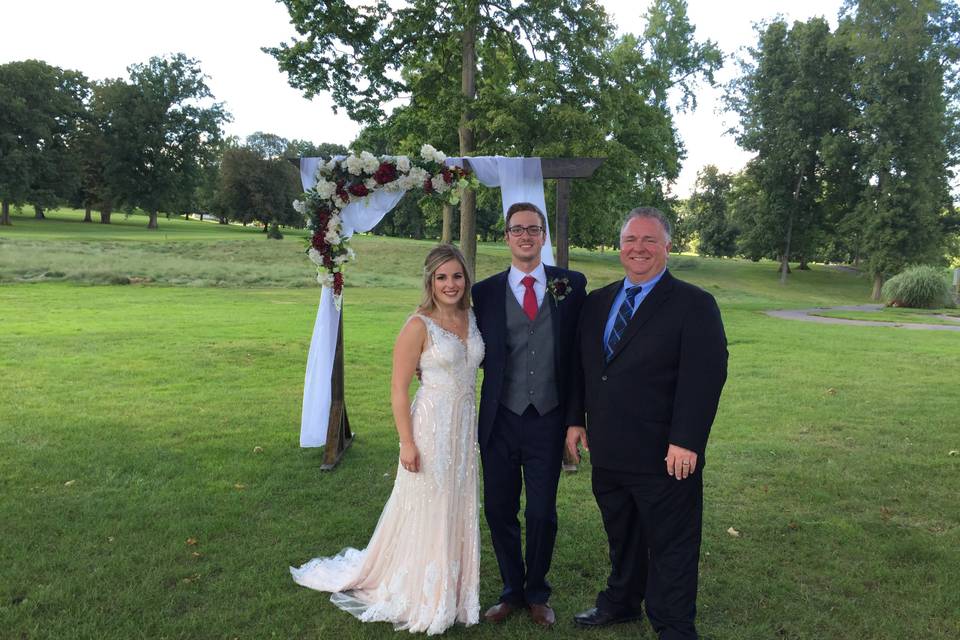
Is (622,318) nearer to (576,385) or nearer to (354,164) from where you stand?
(576,385)

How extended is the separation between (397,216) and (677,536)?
6639 centimetres

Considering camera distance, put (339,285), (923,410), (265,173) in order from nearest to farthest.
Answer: (339,285), (923,410), (265,173)

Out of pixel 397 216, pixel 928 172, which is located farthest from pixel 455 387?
pixel 397 216

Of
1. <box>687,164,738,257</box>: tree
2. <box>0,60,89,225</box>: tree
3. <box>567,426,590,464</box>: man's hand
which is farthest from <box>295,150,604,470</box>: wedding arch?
<box>687,164,738,257</box>: tree

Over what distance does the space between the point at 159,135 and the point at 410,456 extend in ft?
213

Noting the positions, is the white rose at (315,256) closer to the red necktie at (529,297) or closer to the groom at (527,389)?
the groom at (527,389)

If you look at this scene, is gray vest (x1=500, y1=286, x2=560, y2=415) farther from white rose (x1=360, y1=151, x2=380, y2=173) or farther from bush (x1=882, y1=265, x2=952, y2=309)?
bush (x1=882, y1=265, x2=952, y2=309)

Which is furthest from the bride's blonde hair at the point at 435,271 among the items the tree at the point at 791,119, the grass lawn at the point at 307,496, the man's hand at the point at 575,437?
the tree at the point at 791,119

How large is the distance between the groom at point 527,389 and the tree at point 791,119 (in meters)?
43.1

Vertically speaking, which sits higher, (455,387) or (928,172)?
(928,172)

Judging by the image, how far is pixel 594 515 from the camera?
17.2ft

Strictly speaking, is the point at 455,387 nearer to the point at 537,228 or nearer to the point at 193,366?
the point at 537,228

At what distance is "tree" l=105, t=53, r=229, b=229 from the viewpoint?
57812 millimetres

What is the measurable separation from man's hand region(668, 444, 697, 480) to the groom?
2.21 ft
